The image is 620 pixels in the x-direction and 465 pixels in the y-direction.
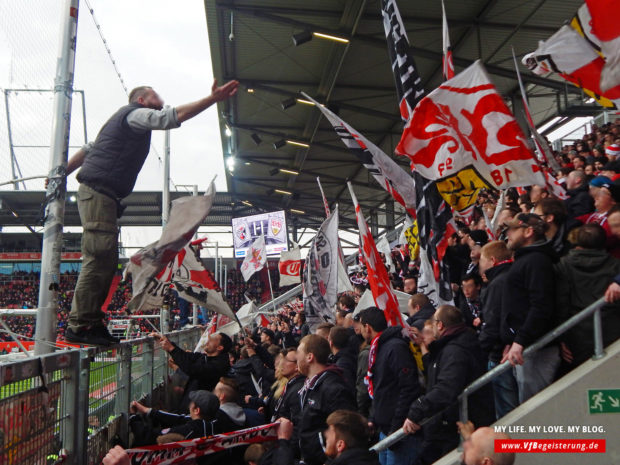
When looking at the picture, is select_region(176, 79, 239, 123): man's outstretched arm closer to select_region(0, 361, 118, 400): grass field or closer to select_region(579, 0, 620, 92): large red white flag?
select_region(0, 361, 118, 400): grass field

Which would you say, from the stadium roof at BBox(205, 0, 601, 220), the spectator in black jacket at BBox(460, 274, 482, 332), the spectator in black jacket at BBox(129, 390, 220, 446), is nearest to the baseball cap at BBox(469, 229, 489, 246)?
the spectator in black jacket at BBox(460, 274, 482, 332)

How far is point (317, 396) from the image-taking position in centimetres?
452

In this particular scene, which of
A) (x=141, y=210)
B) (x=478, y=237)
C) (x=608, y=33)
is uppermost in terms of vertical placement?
(x=141, y=210)

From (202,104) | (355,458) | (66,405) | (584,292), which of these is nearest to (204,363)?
(66,405)

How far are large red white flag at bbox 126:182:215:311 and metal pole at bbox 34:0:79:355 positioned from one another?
0.86 m

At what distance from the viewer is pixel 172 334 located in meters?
9.80

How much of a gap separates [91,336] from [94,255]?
595mm

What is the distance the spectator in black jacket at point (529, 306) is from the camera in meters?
4.17

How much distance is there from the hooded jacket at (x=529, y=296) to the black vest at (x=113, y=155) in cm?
294

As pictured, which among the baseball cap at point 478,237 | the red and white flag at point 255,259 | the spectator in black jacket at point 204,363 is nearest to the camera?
the spectator in black jacket at point 204,363

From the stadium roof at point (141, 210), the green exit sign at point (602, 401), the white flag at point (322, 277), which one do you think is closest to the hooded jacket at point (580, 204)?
the green exit sign at point (602, 401)

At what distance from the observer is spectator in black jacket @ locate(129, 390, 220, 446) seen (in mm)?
4750

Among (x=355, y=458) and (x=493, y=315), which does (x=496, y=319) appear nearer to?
(x=493, y=315)

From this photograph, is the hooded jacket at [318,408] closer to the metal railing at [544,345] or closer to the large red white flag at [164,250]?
the metal railing at [544,345]
